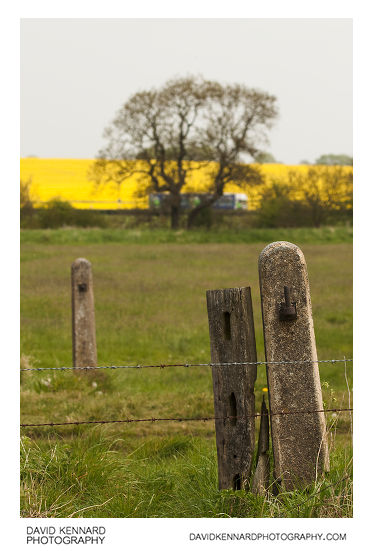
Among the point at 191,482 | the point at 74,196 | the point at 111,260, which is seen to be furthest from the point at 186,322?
the point at 74,196

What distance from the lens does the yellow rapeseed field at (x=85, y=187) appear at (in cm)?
4662

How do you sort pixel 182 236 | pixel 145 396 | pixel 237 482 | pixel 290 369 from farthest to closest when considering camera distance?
pixel 182 236, pixel 145 396, pixel 237 482, pixel 290 369

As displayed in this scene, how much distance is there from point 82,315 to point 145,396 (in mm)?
1433

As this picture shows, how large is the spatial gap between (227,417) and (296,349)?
62cm

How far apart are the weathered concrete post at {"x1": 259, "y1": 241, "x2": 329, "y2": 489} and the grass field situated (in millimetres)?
208

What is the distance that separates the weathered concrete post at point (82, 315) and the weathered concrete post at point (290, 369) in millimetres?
5168

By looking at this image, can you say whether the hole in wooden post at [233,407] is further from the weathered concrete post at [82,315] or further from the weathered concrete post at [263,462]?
the weathered concrete post at [82,315]

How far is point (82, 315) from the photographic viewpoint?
9.14 m

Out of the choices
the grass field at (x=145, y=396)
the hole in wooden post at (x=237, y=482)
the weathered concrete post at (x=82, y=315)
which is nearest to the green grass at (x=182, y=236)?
the grass field at (x=145, y=396)

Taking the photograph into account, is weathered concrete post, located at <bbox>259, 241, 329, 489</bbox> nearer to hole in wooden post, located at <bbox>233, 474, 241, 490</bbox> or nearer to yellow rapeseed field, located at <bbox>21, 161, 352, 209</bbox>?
hole in wooden post, located at <bbox>233, 474, 241, 490</bbox>

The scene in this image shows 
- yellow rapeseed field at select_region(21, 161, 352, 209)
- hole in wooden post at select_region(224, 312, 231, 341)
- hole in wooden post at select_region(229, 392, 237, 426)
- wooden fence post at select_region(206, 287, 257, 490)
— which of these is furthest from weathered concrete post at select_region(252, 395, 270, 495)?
yellow rapeseed field at select_region(21, 161, 352, 209)

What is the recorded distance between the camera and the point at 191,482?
4789mm

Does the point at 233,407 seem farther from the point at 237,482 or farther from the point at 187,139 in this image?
the point at 187,139

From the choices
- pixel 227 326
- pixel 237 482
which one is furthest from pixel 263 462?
pixel 227 326
